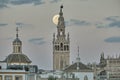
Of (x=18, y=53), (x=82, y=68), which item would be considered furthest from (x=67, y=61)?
(x=18, y=53)

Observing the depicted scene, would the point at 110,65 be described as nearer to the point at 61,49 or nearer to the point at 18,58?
the point at 61,49

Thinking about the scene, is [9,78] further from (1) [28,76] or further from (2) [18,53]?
(2) [18,53]

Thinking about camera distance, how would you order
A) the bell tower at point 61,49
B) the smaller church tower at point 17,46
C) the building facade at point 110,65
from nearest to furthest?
the smaller church tower at point 17,46 < the bell tower at point 61,49 < the building facade at point 110,65

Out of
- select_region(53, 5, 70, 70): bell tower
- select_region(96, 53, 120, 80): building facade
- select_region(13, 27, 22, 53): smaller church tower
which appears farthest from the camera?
select_region(96, 53, 120, 80): building facade

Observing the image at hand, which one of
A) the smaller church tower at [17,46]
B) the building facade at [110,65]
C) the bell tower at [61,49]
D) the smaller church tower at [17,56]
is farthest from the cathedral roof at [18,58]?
the building facade at [110,65]

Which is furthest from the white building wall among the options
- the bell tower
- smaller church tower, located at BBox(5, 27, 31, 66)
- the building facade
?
smaller church tower, located at BBox(5, 27, 31, 66)

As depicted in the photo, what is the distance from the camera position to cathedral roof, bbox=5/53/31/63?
49.9 ft

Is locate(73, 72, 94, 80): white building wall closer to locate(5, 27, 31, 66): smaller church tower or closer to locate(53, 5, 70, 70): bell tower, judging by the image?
locate(53, 5, 70, 70): bell tower

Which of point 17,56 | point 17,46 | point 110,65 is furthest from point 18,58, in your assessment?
point 110,65

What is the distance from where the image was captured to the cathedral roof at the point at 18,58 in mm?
15212

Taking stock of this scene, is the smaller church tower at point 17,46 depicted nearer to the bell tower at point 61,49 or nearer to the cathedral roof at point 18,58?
the cathedral roof at point 18,58

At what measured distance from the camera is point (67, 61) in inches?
1150

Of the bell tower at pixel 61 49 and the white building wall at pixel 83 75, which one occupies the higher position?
the bell tower at pixel 61 49

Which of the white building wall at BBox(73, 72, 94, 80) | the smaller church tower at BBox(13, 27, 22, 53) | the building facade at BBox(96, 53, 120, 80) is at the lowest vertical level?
the white building wall at BBox(73, 72, 94, 80)
